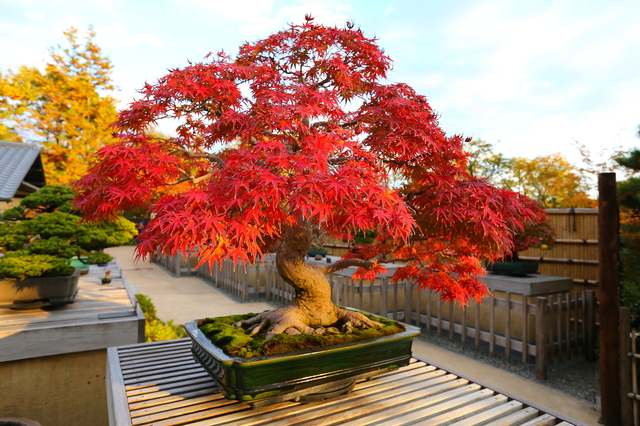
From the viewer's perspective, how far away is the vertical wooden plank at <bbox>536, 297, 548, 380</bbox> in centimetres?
381

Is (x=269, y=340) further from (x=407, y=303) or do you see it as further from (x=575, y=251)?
(x=575, y=251)

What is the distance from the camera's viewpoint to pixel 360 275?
9.18 ft

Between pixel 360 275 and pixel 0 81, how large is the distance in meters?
13.5

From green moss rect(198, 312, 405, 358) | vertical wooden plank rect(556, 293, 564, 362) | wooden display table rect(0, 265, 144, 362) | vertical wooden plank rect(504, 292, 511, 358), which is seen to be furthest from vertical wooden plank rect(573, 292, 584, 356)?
wooden display table rect(0, 265, 144, 362)

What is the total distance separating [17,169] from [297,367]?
21.2 feet

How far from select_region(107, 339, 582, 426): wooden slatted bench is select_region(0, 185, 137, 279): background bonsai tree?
1.74m

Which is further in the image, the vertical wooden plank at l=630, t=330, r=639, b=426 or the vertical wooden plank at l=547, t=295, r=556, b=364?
the vertical wooden plank at l=547, t=295, r=556, b=364

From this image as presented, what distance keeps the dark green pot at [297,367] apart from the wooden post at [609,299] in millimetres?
2238

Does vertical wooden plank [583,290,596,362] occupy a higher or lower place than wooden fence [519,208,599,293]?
lower

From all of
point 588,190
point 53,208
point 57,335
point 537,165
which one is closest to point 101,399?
point 57,335

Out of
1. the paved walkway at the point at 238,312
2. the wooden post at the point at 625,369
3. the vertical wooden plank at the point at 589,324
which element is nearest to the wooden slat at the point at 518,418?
the paved walkway at the point at 238,312

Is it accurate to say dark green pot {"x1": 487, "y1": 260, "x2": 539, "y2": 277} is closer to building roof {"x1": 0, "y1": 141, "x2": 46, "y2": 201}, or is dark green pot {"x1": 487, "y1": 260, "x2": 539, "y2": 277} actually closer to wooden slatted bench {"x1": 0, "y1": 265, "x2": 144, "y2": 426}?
wooden slatted bench {"x1": 0, "y1": 265, "x2": 144, "y2": 426}

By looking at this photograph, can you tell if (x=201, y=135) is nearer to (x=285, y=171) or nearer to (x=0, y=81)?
(x=285, y=171)

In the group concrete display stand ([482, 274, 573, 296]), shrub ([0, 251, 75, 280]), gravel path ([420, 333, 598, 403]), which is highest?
shrub ([0, 251, 75, 280])
